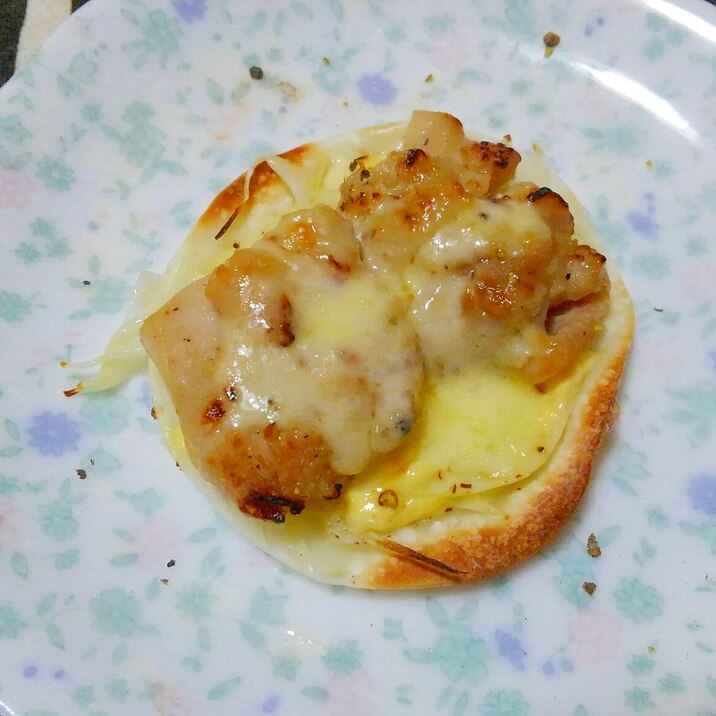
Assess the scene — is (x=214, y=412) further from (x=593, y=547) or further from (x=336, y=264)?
(x=593, y=547)

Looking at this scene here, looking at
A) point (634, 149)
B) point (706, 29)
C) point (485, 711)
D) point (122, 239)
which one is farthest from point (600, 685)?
point (706, 29)

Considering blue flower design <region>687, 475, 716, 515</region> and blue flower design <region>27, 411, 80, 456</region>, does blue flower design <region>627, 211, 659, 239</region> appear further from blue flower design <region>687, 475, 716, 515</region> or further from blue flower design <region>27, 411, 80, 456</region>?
blue flower design <region>27, 411, 80, 456</region>

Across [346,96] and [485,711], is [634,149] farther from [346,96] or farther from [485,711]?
[485,711]

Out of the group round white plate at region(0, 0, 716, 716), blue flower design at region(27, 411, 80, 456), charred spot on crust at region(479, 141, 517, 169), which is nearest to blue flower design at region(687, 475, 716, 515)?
round white plate at region(0, 0, 716, 716)

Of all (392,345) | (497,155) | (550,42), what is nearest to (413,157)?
(497,155)

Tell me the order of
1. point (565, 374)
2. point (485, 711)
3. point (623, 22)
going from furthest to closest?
point (623, 22) → point (565, 374) → point (485, 711)
